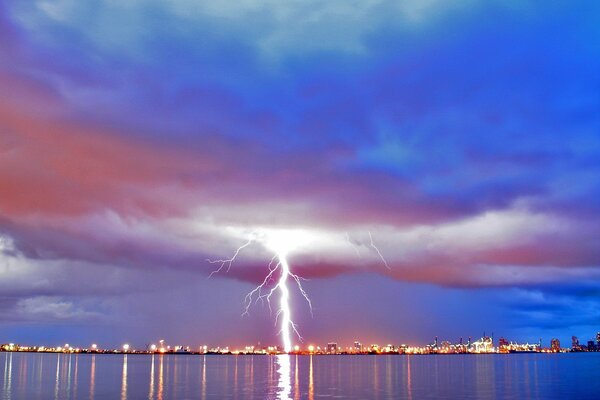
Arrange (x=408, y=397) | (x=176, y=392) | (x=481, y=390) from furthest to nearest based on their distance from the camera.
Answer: (x=481, y=390), (x=176, y=392), (x=408, y=397)

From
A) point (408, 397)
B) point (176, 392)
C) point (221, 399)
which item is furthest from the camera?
point (176, 392)

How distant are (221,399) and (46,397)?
67.3 ft

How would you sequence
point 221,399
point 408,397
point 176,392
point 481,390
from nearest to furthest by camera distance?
1. point 221,399
2. point 408,397
3. point 176,392
4. point 481,390

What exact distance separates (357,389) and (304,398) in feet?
56.9

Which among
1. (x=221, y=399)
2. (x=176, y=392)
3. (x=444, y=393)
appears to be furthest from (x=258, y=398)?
(x=444, y=393)

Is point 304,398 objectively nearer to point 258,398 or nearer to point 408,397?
point 258,398

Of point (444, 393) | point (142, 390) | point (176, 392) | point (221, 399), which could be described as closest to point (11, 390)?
point (142, 390)

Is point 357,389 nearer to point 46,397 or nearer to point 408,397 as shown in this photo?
point 408,397

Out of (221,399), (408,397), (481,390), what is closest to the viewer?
(221,399)

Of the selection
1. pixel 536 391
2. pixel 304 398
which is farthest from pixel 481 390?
pixel 304 398

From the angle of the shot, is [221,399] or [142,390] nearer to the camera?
[221,399]

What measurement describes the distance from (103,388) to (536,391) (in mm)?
61309

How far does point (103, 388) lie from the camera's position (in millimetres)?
80750

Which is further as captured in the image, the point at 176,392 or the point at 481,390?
the point at 481,390
